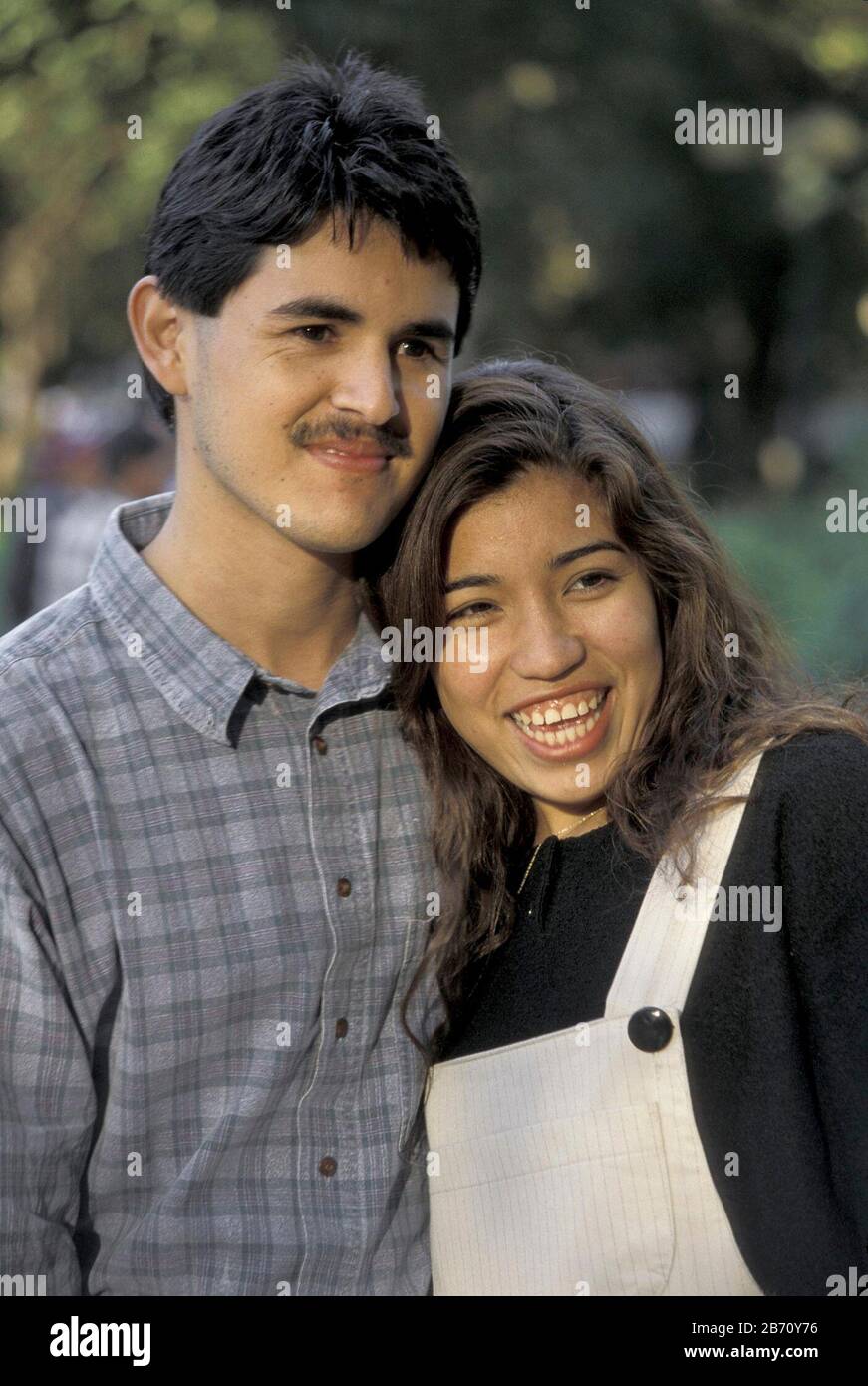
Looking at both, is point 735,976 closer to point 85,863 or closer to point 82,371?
point 85,863

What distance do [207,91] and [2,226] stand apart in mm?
1790

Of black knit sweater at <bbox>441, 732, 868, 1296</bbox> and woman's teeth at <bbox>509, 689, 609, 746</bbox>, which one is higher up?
woman's teeth at <bbox>509, 689, 609, 746</bbox>

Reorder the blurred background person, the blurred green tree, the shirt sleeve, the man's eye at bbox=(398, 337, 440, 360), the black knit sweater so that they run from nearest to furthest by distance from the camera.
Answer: the black knit sweater
the shirt sleeve
the man's eye at bbox=(398, 337, 440, 360)
the blurred green tree
the blurred background person

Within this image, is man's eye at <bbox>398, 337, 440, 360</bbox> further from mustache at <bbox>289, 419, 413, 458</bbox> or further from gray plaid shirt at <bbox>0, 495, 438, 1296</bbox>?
gray plaid shirt at <bbox>0, 495, 438, 1296</bbox>

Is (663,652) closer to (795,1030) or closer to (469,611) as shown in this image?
(469,611)

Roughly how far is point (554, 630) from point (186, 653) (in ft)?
1.90

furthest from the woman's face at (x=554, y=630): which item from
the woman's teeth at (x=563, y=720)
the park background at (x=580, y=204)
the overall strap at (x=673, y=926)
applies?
the park background at (x=580, y=204)

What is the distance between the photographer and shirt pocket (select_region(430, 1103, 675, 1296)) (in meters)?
2.19

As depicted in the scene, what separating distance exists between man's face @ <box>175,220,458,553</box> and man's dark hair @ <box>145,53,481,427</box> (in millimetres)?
39

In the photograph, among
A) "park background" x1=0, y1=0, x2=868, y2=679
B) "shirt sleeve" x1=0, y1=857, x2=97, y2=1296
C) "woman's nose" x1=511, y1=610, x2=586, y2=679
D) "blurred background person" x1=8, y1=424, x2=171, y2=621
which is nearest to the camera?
"shirt sleeve" x1=0, y1=857, x2=97, y2=1296

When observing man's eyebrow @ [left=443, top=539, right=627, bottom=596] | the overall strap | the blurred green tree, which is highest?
the blurred green tree

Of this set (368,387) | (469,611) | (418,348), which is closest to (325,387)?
(368,387)

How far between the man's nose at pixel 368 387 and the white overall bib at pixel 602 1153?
78 centimetres

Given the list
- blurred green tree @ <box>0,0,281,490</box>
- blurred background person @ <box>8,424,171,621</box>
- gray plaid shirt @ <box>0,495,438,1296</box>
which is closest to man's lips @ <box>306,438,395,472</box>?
gray plaid shirt @ <box>0,495,438,1296</box>
